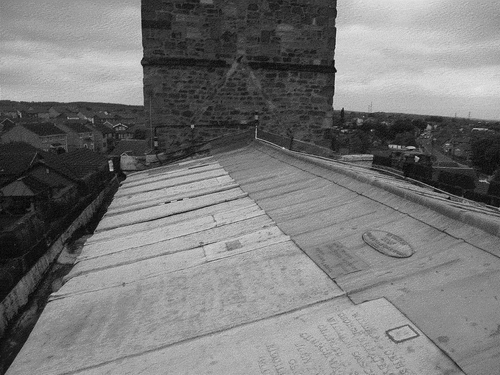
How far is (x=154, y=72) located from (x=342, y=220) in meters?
7.07

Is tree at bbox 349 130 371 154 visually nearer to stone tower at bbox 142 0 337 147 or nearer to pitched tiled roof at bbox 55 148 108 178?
pitched tiled roof at bbox 55 148 108 178

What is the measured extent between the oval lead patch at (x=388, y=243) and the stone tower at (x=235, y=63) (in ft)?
23.6

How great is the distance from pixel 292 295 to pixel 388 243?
2.73 feet

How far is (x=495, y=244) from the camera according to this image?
2316 mm

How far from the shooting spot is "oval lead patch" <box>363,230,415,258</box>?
2.48 meters

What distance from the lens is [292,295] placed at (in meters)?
2.25

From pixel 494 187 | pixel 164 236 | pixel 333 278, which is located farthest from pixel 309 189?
pixel 494 187

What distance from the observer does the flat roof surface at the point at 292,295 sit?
5.64 ft

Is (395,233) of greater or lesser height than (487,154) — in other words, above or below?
above

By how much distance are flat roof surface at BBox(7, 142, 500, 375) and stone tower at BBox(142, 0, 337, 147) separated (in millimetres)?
5794

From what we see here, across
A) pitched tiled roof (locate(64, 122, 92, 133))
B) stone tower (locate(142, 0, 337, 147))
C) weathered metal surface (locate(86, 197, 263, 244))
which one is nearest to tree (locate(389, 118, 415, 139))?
pitched tiled roof (locate(64, 122, 92, 133))

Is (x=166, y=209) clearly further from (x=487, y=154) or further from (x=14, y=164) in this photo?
(x=487, y=154)

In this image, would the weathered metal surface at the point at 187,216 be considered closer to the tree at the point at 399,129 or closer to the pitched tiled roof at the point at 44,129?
the pitched tiled roof at the point at 44,129

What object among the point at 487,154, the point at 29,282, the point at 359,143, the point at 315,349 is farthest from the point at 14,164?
the point at 487,154
